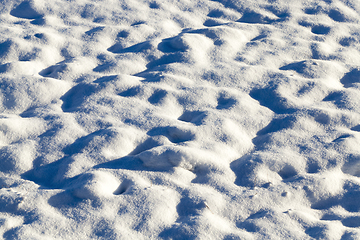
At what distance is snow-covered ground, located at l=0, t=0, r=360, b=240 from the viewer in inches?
61.9

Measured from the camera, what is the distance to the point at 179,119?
6.95 feet

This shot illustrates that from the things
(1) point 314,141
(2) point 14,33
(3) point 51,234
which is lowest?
(3) point 51,234

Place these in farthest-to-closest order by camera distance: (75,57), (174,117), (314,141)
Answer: (75,57)
(174,117)
(314,141)

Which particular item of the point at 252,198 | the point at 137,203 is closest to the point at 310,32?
the point at 252,198

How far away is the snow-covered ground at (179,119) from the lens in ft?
5.16

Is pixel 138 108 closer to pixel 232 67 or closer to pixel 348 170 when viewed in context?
pixel 232 67

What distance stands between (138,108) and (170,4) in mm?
1287

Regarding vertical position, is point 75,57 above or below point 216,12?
below

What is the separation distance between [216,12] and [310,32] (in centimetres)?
73

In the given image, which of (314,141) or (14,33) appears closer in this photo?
(314,141)

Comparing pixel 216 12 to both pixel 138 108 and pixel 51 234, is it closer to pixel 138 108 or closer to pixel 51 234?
pixel 138 108

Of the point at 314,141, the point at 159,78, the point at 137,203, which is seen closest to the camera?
the point at 137,203

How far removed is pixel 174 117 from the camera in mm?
2115

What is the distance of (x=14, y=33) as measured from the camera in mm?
2664
